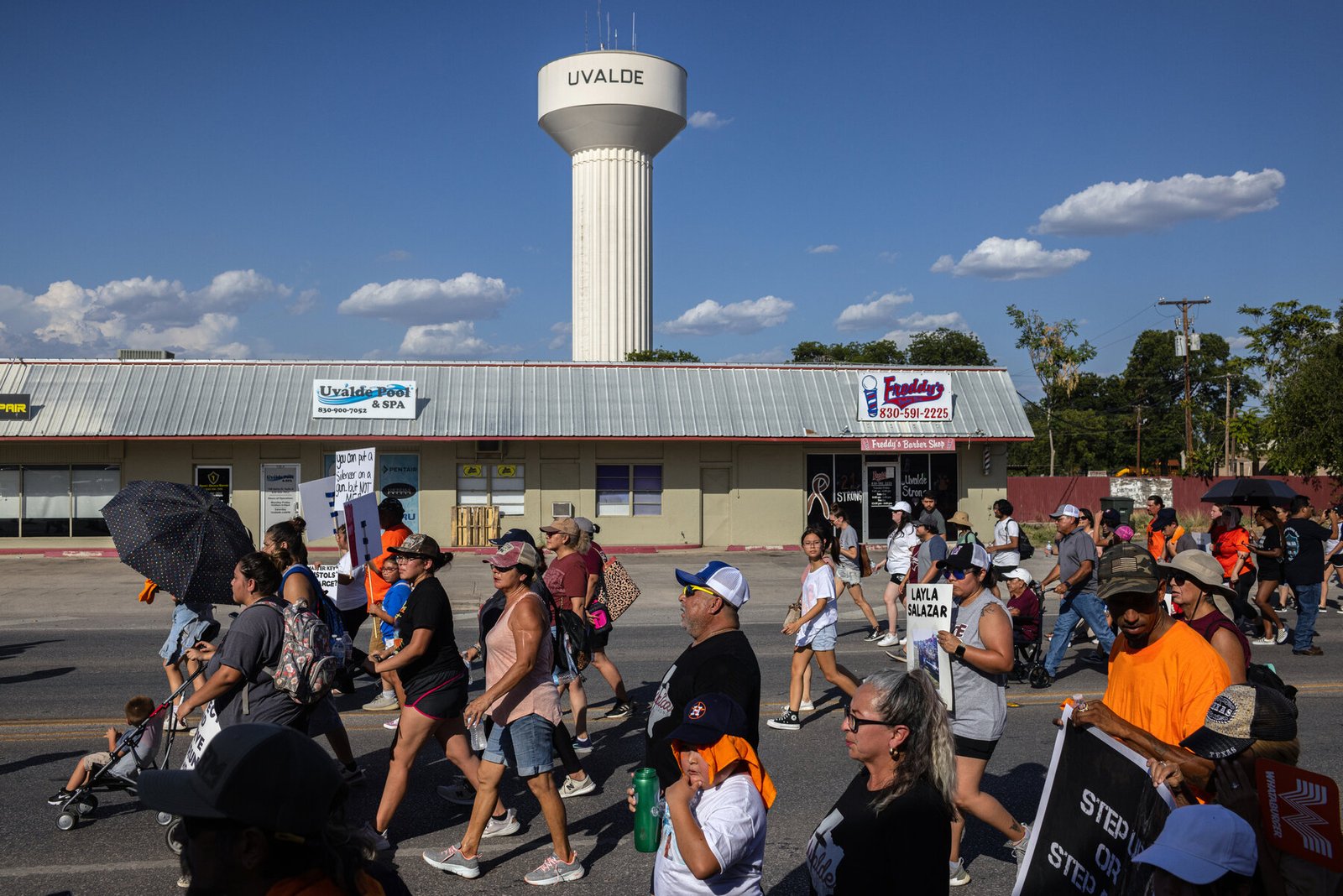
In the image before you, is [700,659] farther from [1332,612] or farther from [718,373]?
[718,373]

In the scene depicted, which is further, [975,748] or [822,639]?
[822,639]

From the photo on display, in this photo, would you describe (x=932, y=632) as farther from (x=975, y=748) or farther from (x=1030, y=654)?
(x=1030, y=654)

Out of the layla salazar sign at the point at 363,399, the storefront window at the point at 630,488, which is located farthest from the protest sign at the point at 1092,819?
the layla salazar sign at the point at 363,399

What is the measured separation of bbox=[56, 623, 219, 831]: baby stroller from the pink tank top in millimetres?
1999

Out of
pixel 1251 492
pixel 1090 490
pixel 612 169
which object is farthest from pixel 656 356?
pixel 1251 492

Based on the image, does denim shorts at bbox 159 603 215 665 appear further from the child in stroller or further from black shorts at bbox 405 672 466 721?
black shorts at bbox 405 672 466 721

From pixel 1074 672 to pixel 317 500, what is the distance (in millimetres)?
8246

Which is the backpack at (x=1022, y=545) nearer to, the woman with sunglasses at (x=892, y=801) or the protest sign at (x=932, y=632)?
the protest sign at (x=932, y=632)

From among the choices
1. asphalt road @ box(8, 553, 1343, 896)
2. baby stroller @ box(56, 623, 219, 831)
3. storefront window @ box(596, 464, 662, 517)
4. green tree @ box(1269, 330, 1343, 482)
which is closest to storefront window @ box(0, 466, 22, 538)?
asphalt road @ box(8, 553, 1343, 896)

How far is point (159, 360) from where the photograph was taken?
2750cm

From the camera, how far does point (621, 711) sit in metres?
9.42

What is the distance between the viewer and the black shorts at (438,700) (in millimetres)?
6090

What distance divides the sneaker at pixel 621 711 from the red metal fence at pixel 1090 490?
30970 mm

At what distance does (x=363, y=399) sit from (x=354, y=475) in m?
15.6
